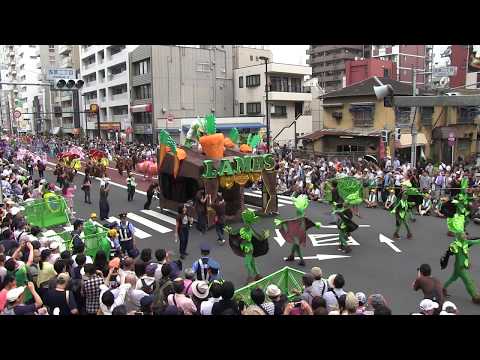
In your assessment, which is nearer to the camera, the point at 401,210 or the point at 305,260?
the point at 305,260

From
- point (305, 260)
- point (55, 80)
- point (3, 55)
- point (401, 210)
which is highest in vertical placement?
point (3, 55)

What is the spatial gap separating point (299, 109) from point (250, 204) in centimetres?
2965

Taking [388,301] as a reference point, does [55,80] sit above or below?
above

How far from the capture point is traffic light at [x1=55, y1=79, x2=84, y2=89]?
696 inches

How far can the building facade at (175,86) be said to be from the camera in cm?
4328

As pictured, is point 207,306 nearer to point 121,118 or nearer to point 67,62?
point 121,118

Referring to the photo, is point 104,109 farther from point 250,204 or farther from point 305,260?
point 305,260

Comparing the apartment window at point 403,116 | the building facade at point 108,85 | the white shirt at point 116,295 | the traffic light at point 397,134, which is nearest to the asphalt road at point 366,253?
the white shirt at point 116,295

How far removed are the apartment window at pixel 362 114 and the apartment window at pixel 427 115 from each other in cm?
338

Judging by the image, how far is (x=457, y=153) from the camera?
32.3 meters

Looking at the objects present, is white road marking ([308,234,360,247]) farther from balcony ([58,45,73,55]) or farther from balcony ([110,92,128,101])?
balcony ([58,45,73,55])

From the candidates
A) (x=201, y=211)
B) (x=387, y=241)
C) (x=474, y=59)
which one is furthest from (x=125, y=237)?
(x=474, y=59)

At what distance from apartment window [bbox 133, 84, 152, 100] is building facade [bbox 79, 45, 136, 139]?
5.72 ft
